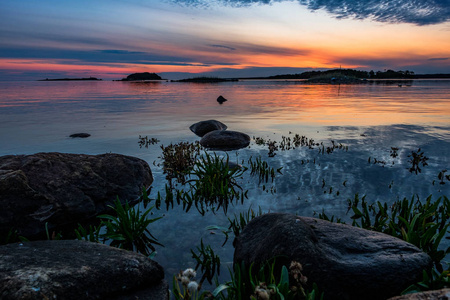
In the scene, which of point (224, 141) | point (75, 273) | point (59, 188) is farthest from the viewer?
point (224, 141)

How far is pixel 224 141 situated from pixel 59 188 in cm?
806

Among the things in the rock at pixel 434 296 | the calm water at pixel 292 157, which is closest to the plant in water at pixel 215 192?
the calm water at pixel 292 157

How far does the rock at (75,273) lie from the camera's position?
296cm

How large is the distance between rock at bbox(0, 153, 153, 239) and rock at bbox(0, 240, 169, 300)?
6.48 ft

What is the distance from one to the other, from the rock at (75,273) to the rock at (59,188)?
1.98m

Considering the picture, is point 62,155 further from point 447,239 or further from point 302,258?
point 447,239

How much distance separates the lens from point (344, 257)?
3.73 m

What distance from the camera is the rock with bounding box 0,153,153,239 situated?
18.3 ft

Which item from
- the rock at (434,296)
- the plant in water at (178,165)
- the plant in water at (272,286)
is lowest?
the plant in water at (178,165)

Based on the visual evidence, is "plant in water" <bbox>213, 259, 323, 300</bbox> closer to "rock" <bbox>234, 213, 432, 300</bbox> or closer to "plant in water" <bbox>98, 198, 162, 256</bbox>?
"rock" <bbox>234, 213, 432, 300</bbox>

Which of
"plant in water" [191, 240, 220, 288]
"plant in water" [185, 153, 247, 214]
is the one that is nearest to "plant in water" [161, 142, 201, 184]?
"plant in water" [185, 153, 247, 214]

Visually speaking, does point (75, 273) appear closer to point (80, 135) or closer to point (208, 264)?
point (208, 264)

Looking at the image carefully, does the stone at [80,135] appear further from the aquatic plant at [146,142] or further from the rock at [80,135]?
the aquatic plant at [146,142]

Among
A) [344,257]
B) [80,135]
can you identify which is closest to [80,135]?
[80,135]
